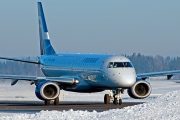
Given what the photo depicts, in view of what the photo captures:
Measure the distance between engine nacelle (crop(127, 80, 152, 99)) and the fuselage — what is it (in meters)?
1.87

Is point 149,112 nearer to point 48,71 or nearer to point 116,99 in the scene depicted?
point 116,99

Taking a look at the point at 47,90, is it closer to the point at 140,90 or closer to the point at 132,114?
the point at 140,90

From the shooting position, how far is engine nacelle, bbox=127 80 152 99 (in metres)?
49.6

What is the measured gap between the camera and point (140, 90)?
50.1 m

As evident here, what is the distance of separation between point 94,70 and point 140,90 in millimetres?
3221

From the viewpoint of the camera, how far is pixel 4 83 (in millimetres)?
84500

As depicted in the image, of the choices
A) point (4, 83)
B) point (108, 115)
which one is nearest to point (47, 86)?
point (108, 115)

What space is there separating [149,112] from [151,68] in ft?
466

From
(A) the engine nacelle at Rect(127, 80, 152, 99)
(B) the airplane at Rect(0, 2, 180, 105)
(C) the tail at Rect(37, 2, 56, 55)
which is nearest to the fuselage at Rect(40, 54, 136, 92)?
(B) the airplane at Rect(0, 2, 180, 105)

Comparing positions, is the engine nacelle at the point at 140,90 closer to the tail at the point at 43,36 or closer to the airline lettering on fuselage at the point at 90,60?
the airline lettering on fuselage at the point at 90,60

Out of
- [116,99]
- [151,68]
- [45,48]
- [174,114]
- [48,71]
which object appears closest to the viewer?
[174,114]

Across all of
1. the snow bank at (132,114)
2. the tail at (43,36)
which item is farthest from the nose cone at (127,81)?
the snow bank at (132,114)

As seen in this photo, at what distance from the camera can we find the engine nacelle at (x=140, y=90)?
163 feet

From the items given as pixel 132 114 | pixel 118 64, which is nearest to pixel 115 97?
pixel 118 64
